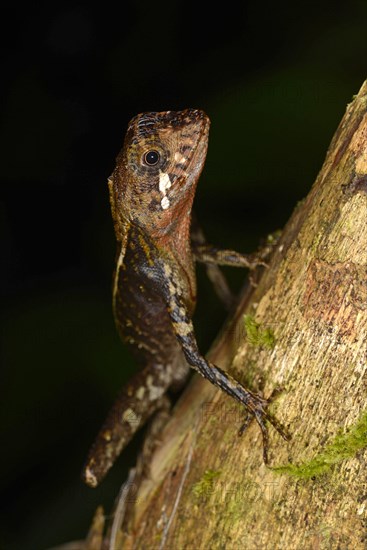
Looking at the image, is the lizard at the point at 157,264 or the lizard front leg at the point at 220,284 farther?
the lizard front leg at the point at 220,284

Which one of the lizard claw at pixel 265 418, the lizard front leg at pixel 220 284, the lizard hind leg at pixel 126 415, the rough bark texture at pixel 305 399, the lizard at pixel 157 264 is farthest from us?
the lizard front leg at pixel 220 284

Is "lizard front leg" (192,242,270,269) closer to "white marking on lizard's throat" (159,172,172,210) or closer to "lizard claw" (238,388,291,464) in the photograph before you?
"white marking on lizard's throat" (159,172,172,210)

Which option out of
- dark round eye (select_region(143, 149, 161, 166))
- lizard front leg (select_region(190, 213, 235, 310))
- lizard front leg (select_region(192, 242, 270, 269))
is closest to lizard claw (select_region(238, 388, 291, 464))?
lizard front leg (select_region(192, 242, 270, 269))

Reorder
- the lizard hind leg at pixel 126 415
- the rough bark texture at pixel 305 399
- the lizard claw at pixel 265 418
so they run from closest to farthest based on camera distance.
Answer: the rough bark texture at pixel 305 399, the lizard claw at pixel 265 418, the lizard hind leg at pixel 126 415

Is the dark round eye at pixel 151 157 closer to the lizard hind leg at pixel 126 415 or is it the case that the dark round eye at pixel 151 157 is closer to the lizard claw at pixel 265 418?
the lizard claw at pixel 265 418

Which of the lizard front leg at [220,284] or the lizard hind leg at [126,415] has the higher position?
the lizard front leg at [220,284]

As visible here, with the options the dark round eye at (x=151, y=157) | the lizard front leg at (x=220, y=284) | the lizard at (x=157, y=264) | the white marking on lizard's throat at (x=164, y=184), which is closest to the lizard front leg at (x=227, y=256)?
the lizard at (x=157, y=264)

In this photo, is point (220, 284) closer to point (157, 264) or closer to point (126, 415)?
point (157, 264)

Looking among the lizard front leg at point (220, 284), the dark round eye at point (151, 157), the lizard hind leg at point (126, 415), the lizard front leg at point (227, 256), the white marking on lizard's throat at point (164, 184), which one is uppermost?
the dark round eye at point (151, 157)

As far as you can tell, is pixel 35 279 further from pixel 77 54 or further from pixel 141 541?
pixel 141 541
